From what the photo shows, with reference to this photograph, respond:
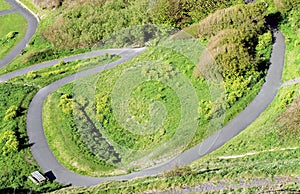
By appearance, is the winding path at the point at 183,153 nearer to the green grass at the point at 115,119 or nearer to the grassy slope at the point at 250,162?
the green grass at the point at 115,119

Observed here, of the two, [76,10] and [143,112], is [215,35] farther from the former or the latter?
[76,10]

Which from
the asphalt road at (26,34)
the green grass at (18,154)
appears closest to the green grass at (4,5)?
the asphalt road at (26,34)

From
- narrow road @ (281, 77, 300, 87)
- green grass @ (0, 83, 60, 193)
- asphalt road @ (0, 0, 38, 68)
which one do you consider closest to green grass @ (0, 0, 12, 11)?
asphalt road @ (0, 0, 38, 68)

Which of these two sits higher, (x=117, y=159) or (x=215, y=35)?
(x=215, y=35)

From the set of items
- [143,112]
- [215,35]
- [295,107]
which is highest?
[215,35]

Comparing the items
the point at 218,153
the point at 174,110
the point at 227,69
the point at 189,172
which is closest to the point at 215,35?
the point at 227,69

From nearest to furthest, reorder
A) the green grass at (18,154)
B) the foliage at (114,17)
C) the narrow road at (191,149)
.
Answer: the narrow road at (191,149), the green grass at (18,154), the foliage at (114,17)
